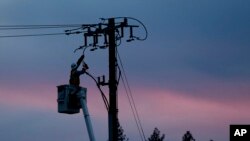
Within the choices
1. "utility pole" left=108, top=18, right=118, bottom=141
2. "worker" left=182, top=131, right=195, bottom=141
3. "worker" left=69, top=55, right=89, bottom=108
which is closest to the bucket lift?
"worker" left=69, top=55, right=89, bottom=108

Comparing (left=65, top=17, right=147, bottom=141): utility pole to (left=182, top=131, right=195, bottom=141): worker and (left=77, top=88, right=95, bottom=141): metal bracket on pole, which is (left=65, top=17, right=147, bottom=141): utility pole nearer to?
(left=77, top=88, right=95, bottom=141): metal bracket on pole

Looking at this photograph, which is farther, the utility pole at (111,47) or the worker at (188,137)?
the worker at (188,137)

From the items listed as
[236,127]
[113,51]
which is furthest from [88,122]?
[236,127]

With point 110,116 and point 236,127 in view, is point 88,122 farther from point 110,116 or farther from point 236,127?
A: point 236,127

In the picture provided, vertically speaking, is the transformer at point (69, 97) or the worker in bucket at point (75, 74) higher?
the worker in bucket at point (75, 74)

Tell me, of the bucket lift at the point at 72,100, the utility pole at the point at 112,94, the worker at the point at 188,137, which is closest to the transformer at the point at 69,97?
the bucket lift at the point at 72,100

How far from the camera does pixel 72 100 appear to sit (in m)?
28.7

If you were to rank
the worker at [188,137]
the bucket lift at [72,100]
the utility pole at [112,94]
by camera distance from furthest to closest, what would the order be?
the worker at [188,137] → the bucket lift at [72,100] → the utility pole at [112,94]

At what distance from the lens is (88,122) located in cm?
2850

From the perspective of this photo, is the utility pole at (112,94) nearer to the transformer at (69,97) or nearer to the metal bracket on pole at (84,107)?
the metal bracket on pole at (84,107)

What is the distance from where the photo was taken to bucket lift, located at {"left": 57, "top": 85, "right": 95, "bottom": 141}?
2847cm

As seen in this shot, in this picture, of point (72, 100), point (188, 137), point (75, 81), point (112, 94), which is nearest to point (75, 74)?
point (75, 81)

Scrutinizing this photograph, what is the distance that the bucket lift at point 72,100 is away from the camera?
1121 inches

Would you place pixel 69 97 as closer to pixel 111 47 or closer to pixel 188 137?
pixel 111 47
